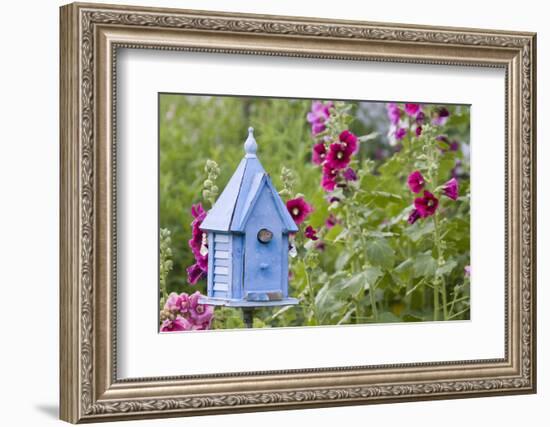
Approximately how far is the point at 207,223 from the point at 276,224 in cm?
17

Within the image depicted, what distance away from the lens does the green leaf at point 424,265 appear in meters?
3.52

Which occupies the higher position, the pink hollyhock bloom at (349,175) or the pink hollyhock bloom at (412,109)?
the pink hollyhock bloom at (412,109)

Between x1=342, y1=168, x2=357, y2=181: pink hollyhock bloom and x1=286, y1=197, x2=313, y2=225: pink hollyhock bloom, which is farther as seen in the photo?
x1=342, y1=168, x2=357, y2=181: pink hollyhock bloom

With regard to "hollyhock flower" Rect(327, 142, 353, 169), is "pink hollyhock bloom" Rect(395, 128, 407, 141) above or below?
above

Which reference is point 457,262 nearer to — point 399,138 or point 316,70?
point 399,138

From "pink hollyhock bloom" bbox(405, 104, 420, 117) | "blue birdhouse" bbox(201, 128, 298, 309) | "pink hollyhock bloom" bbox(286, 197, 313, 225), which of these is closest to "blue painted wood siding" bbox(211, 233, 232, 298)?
"blue birdhouse" bbox(201, 128, 298, 309)

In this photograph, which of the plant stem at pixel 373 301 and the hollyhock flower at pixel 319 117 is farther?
the hollyhock flower at pixel 319 117

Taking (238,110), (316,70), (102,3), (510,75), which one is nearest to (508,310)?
(510,75)

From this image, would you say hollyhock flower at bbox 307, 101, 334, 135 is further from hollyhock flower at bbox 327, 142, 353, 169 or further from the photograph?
hollyhock flower at bbox 327, 142, 353, 169

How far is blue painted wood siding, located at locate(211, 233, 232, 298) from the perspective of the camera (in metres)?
3.04

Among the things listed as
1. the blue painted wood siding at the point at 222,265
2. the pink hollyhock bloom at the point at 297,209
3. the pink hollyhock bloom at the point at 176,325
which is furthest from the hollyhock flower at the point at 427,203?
the pink hollyhock bloom at the point at 176,325

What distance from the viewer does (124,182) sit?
276 cm

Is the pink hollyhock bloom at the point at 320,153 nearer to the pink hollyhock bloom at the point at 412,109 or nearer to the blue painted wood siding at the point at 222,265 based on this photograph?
the pink hollyhock bloom at the point at 412,109

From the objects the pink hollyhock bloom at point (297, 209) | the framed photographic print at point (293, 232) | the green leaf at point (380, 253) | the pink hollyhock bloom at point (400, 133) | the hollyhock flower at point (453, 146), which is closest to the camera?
the framed photographic print at point (293, 232)
